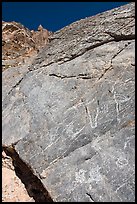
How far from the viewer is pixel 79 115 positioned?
8.73 m

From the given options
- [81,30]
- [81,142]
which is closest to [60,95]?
[81,142]

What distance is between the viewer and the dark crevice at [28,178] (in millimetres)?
8086

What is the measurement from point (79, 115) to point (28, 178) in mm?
2163

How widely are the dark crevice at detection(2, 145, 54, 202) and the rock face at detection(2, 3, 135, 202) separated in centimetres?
3

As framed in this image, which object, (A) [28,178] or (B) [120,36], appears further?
(B) [120,36]

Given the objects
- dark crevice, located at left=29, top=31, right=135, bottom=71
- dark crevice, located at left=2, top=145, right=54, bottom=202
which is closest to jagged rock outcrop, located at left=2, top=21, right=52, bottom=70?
dark crevice, located at left=29, top=31, right=135, bottom=71

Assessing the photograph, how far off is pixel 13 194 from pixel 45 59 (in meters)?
4.78

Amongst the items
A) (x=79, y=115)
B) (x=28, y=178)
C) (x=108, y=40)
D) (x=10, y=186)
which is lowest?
(x=10, y=186)

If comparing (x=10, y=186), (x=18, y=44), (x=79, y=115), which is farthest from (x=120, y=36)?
(x=10, y=186)

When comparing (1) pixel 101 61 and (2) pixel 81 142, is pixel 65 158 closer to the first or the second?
(2) pixel 81 142

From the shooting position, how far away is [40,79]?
1041 centimetres

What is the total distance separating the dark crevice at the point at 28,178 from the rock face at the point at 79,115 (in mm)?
26

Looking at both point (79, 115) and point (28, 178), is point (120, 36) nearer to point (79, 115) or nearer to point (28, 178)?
point (79, 115)

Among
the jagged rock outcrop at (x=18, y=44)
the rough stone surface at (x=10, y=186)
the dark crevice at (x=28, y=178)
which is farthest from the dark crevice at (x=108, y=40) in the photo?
the rough stone surface at (x=10, y=186)
